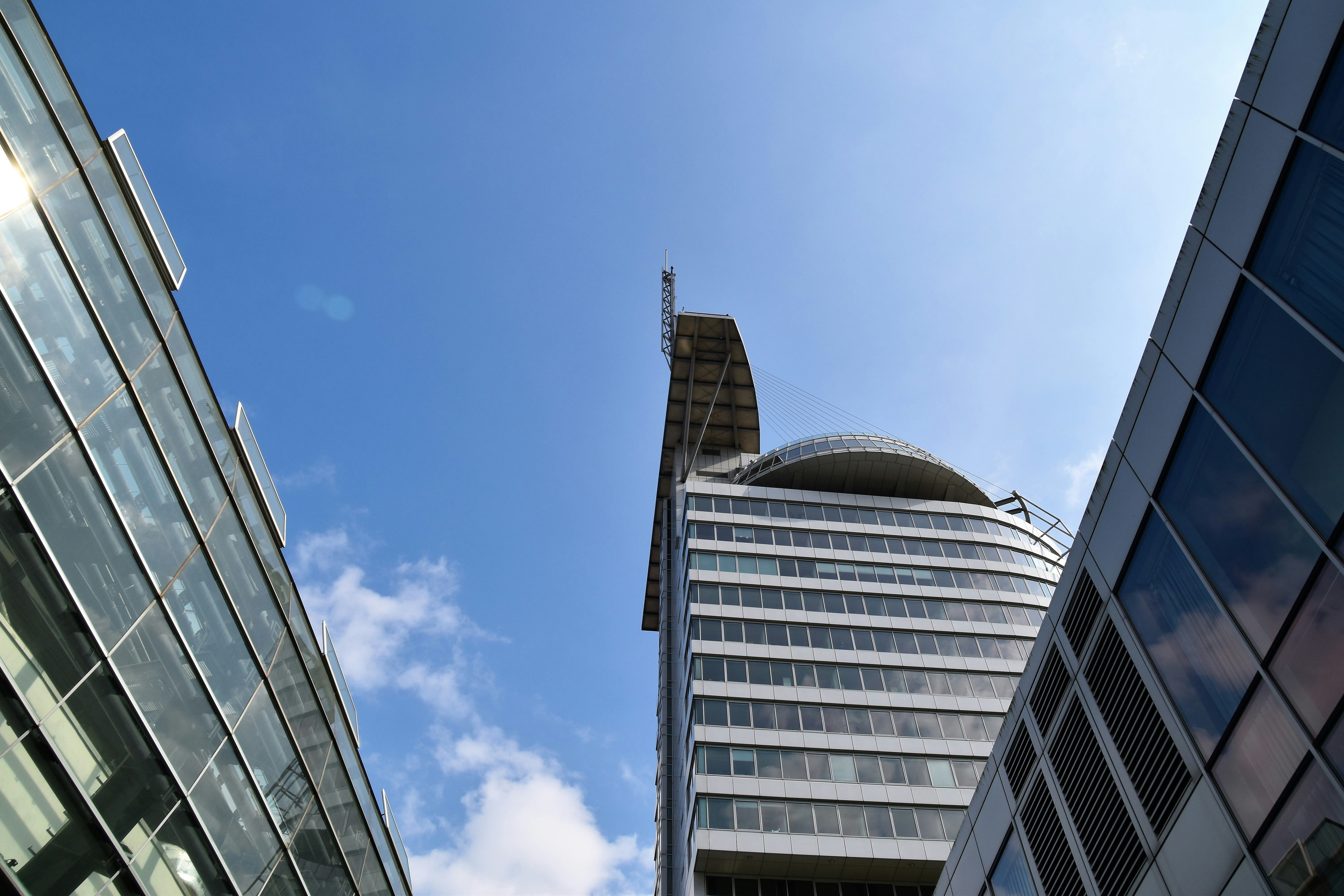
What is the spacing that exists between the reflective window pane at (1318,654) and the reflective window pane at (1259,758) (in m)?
0.34

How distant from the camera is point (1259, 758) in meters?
10.5

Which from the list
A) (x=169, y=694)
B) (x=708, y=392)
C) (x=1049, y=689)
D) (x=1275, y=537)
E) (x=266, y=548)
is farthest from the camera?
(x=708, y=392)

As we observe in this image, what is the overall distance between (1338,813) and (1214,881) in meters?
2.93

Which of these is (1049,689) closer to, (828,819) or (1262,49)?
(1262,49)

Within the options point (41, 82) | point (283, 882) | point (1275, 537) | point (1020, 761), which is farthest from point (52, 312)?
point (1020, 761)

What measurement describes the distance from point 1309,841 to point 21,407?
15.8 metres

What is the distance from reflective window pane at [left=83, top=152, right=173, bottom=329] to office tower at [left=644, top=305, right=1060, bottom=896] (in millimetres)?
31297

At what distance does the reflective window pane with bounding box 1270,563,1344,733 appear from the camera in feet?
30.1

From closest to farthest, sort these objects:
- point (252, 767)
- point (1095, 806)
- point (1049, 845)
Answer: point (252, 767)
point (1095, 806)
point (1049, 845)

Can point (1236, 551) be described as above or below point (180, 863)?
above

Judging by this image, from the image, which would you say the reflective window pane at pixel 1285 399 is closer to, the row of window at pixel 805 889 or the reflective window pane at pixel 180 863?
the reflective window pane at pixel 180 863

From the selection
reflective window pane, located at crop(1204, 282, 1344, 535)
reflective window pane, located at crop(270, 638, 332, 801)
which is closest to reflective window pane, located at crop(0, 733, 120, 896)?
reflective window pane, located at crop(270, 638, 332, 801)

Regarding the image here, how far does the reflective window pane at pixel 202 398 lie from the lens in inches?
519

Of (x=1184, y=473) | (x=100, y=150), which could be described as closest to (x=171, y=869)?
(x=100, y=150)
